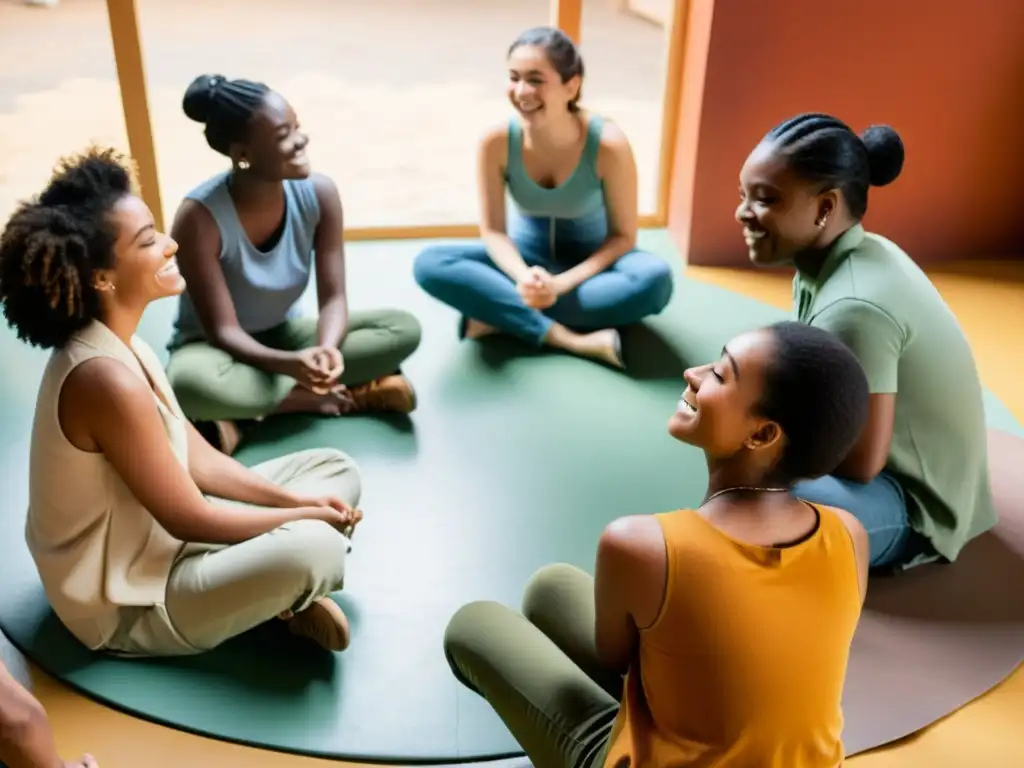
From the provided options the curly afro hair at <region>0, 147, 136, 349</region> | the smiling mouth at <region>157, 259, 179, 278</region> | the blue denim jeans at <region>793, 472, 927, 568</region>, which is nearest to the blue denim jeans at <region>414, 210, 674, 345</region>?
the blue denim jeans at <region>793, 472, 927, 568</region>

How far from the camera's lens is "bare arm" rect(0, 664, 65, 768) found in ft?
4.29

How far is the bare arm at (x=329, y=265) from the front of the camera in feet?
8.29

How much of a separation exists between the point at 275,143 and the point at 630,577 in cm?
149

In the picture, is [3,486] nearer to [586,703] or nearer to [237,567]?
[237,567]

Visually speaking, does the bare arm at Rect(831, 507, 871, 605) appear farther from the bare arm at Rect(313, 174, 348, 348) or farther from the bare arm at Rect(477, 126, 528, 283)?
the bare arm at Rect(477, 126, 528, 283)

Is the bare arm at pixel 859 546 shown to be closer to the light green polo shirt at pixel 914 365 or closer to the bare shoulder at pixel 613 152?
the light green polo shirt at pixel 914 365

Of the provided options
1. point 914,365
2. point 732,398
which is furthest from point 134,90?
point 732,398

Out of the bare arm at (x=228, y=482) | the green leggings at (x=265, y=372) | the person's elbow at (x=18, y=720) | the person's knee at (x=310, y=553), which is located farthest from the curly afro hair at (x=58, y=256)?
the green leggings at (x=265, y=372)

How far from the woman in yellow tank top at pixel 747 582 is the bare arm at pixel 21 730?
0.72 meters

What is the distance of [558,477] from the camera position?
7.81 ft

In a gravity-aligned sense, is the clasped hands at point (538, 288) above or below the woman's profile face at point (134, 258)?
below

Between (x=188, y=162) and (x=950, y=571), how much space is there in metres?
3.60

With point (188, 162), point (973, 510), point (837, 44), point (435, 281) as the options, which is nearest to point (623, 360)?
point (435, 281)

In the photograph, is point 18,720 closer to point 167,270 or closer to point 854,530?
point 167,270
